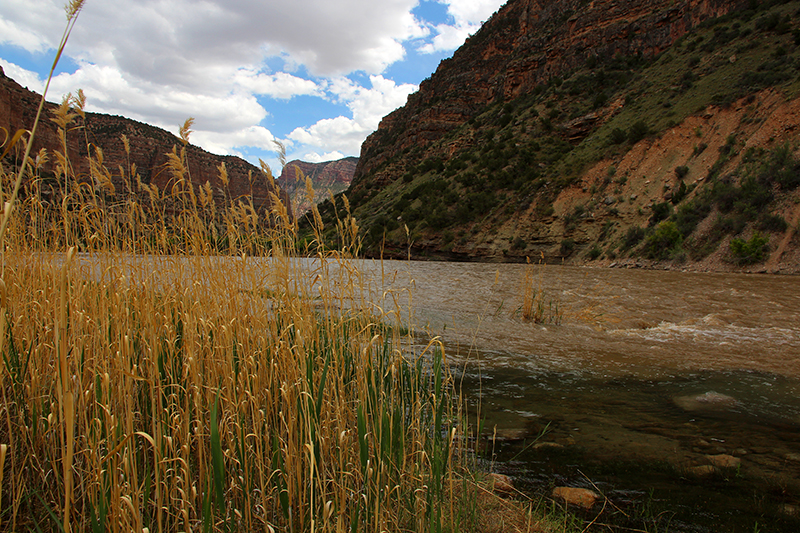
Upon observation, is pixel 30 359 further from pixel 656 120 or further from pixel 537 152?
pixel 537 152

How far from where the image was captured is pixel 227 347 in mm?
2084

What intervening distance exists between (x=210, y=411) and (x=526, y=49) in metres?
66.3

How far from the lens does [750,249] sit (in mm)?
15961

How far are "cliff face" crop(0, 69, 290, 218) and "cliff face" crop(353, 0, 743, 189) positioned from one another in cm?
3489

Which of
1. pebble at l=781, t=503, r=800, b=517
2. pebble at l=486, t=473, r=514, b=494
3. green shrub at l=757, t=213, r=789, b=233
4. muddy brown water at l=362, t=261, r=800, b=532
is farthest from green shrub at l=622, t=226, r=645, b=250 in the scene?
pebble at l=486, t=473, r=514, b=494

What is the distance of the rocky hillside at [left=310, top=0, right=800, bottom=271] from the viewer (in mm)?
18516

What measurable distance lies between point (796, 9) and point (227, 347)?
41452mm

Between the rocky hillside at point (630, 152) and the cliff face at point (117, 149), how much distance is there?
9752 mm

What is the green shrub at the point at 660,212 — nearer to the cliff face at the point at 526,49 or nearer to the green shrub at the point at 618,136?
the green shrub at the point at 618,136

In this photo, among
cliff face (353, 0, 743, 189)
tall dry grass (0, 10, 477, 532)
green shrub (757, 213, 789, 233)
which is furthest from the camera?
cliff face (353, 0, 743, 189)

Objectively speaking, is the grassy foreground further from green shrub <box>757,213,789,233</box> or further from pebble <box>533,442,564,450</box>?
green shrub <box>757,213,789,233</box>

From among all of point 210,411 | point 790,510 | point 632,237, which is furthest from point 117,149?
point 632,237

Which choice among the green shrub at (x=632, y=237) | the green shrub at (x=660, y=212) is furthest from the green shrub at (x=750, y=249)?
the green shrub at (x=660, y=212)

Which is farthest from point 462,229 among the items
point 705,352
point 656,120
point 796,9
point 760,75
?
point 705,352
